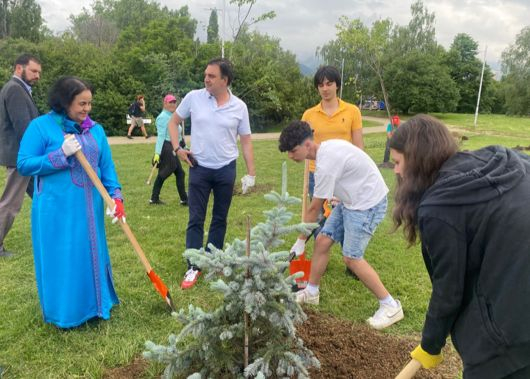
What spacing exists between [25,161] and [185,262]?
203 cm

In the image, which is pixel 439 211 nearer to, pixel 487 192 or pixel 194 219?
pixel 487 192

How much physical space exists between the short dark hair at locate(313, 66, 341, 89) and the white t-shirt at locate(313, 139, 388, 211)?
1066mm

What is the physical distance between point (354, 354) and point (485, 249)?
1655mm

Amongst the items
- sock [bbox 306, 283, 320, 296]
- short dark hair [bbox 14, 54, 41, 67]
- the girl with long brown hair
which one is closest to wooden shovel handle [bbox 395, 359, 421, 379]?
the girl with long brown hair

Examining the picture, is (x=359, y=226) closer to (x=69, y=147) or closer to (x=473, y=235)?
(x=473, y=235)

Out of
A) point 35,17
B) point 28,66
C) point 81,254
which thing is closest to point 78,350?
point 81,254

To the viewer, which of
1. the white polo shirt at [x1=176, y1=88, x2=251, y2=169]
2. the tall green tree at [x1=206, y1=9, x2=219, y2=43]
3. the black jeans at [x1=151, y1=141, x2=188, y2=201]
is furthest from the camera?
the tall green tree at [x1=206, y1=9, x2=219, y2=43]

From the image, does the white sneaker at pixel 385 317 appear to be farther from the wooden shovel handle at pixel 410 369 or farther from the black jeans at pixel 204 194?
the black jeans at pixel 204 194

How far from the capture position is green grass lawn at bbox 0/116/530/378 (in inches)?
114

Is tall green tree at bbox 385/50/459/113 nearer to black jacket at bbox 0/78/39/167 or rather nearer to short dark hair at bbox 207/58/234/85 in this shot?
short dark hair at bbox 207/58/234/85

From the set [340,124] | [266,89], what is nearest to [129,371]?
[340,124]

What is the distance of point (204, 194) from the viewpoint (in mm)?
4012

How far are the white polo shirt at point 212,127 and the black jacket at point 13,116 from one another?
1.86 metres

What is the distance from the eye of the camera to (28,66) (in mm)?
4645
